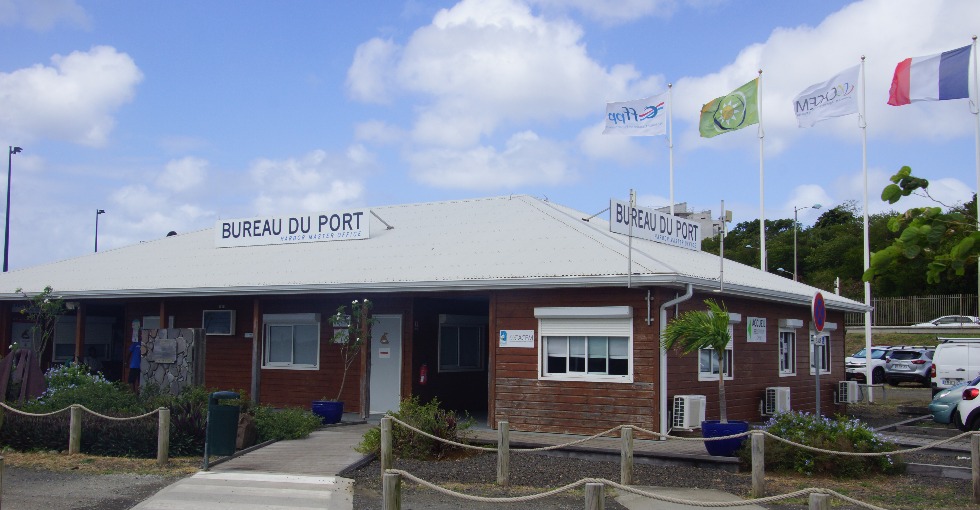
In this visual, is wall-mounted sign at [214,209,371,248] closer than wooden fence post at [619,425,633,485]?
No

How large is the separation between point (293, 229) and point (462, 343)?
5082 millimetres

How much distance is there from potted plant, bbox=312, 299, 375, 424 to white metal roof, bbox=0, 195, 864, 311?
1.91 feet

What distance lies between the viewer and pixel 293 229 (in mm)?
22453

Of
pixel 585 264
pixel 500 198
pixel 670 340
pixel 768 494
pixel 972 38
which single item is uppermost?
pixel 972 38

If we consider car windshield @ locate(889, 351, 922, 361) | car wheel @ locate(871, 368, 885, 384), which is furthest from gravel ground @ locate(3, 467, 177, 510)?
car windshield @ locate(889, 351, 922, 361)

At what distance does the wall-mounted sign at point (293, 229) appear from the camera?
21.6 metres

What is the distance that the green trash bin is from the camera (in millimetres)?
13234

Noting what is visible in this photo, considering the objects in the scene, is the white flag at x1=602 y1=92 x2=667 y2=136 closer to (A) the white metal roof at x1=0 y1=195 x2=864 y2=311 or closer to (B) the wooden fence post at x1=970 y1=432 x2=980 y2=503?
(A) the white metal roof at x1=0 y1=195 x2=864 y2=311

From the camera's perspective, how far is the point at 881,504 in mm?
10781

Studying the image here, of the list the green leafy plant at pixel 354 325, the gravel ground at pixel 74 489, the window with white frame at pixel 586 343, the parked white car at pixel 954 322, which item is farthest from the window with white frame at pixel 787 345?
the parked white car at pixel 954 322

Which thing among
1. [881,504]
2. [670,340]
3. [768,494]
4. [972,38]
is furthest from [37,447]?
[972,38]

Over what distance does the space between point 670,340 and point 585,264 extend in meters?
2.47

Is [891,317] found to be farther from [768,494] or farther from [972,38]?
[768,494]

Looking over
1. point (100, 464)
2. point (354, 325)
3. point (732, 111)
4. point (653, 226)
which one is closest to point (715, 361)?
point (653, 226)
